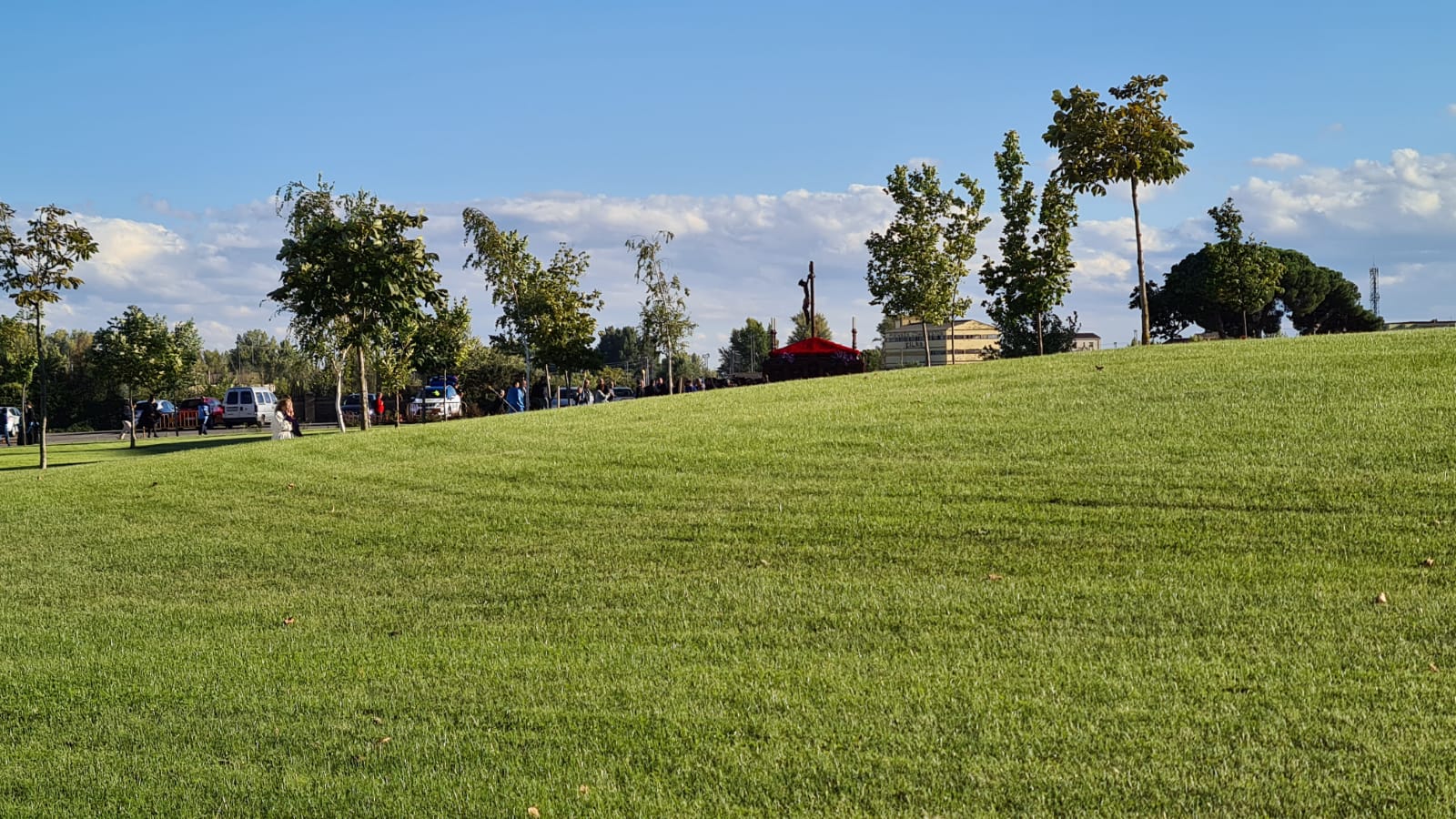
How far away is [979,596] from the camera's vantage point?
25.3 ft

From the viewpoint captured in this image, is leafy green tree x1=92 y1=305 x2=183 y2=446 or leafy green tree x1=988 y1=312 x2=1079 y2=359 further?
leafy green tree x1=988 y1=312 x2=1079 y2=359

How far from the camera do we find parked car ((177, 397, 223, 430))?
47250mm

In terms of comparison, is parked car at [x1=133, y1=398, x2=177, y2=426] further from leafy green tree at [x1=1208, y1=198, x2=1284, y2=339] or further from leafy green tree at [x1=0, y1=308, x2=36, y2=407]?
leafy green tree at [x1=1208, y1=198, x2=1284, y2=339]

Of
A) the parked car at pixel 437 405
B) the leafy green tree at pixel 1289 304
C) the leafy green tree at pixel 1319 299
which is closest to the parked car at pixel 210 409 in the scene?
the parked car at pixel 437 405

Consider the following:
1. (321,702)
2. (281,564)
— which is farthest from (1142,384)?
(321,702)

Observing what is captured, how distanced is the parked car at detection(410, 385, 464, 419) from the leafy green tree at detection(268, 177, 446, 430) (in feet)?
55.7

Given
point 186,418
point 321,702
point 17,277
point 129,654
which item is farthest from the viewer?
point 186,418

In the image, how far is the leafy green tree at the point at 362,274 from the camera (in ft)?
76.8

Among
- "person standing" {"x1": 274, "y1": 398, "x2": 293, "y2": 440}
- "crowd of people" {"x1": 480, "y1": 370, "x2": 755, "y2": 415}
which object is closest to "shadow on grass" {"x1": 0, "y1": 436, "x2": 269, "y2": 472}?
"person standing" {"x1": 274, "y1": 398, "x2": 293, "y2": 440}

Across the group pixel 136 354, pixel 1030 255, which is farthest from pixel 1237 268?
pixel 136 354

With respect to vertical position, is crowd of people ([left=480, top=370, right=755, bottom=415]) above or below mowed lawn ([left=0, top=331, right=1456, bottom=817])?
above

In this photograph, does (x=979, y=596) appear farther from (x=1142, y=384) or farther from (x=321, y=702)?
(x=1142, y=384)

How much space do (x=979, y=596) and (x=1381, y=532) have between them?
3.72 metres

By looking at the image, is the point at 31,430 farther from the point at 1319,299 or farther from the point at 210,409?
the point at 1319,299
